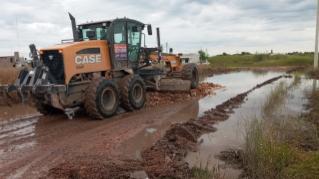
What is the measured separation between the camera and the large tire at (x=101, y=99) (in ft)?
37.5

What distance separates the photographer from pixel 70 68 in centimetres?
1145

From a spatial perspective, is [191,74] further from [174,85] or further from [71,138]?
[71,138]

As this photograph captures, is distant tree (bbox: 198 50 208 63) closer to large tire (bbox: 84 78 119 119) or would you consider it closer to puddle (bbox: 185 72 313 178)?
puddle (bbox: 185 72 313 178)

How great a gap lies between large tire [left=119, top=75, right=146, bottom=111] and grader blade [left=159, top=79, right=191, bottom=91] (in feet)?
8.68

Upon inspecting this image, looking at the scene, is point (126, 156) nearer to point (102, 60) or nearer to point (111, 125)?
point (111, 125)

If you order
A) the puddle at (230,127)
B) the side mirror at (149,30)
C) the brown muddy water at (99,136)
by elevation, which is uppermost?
the side mirror at (149,30)

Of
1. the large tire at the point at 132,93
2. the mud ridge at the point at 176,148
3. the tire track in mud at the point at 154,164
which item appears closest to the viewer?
the tire track in mud at the point at 154,164

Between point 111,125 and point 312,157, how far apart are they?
19.2 ft

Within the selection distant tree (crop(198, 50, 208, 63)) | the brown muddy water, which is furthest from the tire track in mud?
distant tree (crop(198, 50, 208, 63))

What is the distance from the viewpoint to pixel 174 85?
16.6 m

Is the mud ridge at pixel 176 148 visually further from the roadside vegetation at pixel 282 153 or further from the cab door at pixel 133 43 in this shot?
the cab door at pixel 133 43

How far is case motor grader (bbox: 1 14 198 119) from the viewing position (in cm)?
1130

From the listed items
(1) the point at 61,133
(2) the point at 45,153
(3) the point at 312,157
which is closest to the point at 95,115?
(1) the point at 61,133

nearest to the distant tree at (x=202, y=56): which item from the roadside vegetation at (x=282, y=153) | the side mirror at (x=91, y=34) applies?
the side mirror at (x=91, y=34)
